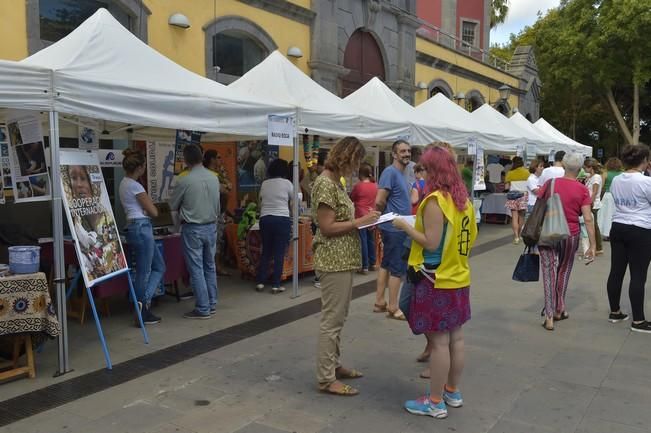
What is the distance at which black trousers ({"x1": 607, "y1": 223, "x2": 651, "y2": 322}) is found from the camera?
5512 mm

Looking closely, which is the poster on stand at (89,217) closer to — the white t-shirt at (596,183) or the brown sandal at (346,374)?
the brown sandal at (346,374)

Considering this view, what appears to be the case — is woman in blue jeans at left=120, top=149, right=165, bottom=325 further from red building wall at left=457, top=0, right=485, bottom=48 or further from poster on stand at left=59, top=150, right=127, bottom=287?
red building wall at left=457, top=0, right=485, bottom=48

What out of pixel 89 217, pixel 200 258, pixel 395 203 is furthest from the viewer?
pixel 200 258

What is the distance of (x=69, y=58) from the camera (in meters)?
4.61

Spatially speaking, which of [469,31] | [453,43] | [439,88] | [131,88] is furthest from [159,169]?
[469,31]

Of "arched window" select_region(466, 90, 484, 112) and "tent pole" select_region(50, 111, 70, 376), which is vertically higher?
"arched window" select_region(466, 90, 484, 112)

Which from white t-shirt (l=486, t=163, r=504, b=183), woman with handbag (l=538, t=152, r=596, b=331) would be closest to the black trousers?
woman with handbag (l=538, t=152, r=596, b=331)

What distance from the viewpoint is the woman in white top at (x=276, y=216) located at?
22.8 feet

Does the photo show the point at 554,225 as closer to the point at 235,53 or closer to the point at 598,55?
the point at 235,53

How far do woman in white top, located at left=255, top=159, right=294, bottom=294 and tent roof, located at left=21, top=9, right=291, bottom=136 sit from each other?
79 cm

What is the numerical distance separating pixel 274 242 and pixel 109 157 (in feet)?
7.11

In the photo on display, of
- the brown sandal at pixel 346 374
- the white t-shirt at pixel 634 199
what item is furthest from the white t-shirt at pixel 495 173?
the brown sandal at pixel 346 374

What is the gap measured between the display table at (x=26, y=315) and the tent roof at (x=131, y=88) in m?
1.30

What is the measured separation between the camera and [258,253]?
7684mm
